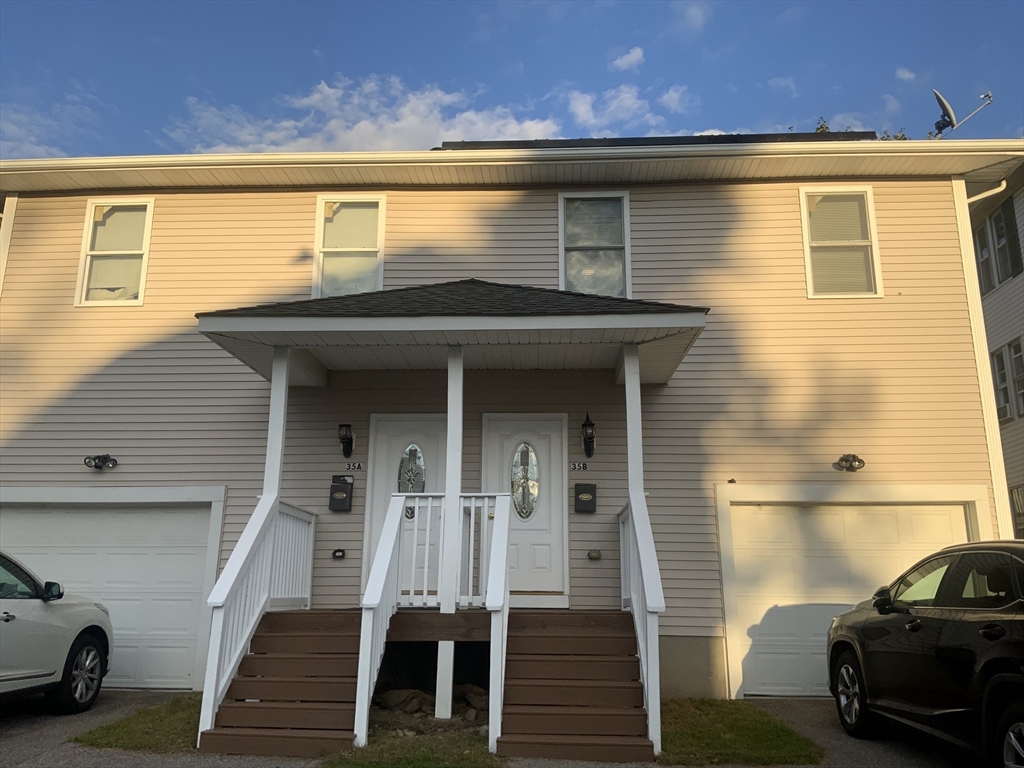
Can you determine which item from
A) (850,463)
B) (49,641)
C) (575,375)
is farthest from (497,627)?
(850,463)

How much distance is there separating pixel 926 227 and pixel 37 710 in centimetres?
971

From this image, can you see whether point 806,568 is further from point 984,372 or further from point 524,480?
point 524,480

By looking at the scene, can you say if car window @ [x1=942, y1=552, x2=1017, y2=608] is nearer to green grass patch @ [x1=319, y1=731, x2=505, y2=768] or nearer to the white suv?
green grass patch @ [x1=319, y1=731, x2=505, y2=768]

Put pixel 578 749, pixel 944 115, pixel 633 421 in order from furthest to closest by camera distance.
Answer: pixel 944 115 → pixel 633 421 → pixel 578 749

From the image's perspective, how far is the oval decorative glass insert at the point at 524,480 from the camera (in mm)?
7879

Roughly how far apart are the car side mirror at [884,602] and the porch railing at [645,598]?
1455 millimetres

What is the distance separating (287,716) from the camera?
17.6 feet

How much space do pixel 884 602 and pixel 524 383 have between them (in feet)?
13.0

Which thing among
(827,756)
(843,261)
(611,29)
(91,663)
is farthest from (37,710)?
(611,29)

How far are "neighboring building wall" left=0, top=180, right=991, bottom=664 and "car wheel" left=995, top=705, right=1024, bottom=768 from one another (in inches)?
149

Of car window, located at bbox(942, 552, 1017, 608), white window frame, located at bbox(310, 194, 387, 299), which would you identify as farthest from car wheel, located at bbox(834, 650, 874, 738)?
white window frame, located at bbox(310, 194, 387, 299)

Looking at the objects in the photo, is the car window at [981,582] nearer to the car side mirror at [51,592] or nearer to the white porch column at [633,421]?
the white porch column at [633,421]

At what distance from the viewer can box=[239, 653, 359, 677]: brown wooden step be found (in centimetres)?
579

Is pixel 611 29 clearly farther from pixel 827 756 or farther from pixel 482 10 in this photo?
pixel 827 756
